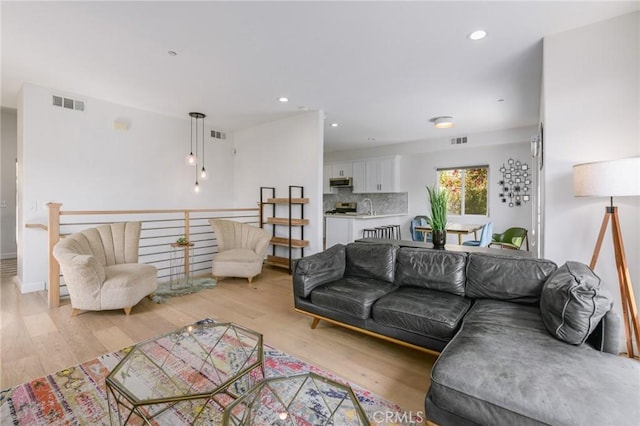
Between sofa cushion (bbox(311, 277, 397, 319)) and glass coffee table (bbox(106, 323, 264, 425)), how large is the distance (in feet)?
2.86

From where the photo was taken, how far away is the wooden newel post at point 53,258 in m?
3.43

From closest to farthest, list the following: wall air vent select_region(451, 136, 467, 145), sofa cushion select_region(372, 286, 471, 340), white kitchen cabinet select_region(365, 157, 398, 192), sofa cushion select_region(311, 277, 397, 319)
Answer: sofa cushion select_region(372, 286, 471, 340)
sofa cushion select_region(311, 277, 397, 319)
wall air vent select_region(451, 136, 467, 145)
white kitchen cabinet select_region(365, 157, 398, 192)

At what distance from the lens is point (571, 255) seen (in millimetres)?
2654

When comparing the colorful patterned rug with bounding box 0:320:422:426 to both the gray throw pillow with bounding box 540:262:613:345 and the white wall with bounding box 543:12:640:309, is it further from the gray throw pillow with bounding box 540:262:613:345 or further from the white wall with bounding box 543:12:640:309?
the white wall with bounding box 543:12:640:309

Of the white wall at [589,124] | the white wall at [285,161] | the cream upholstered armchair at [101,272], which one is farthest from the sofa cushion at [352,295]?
the white wall at [285,161]

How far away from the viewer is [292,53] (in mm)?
3088

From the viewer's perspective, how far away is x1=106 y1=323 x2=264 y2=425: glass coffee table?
61.5 inches

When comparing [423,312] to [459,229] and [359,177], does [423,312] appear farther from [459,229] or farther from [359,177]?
[359,177]

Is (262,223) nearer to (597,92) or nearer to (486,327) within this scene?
(486,327)

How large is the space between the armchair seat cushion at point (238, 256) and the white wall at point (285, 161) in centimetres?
98

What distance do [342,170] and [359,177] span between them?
0.66 metres

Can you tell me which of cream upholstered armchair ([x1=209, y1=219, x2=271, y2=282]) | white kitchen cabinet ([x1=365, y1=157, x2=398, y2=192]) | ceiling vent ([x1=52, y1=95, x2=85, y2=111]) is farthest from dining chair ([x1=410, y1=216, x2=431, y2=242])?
ceiling vent ([x1=52, y1=95, x2=85, y2=111])

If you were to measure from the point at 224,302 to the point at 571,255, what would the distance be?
371 cm

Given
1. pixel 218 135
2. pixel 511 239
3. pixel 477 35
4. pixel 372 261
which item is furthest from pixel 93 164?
pixel 511 239
